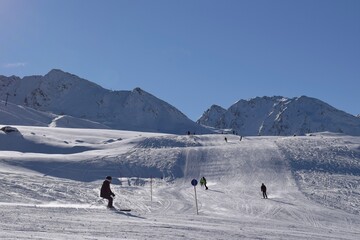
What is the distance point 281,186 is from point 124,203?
70.3ft

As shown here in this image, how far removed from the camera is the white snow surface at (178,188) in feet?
51.8

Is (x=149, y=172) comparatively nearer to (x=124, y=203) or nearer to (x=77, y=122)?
(x=124, y=203)

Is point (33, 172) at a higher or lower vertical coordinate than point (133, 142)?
lower

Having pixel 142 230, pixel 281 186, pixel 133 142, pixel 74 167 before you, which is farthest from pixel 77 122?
pixel 142 230

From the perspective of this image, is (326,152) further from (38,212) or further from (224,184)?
(38,212)

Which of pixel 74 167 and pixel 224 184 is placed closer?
pixel 224 184

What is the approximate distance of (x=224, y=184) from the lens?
4694cm

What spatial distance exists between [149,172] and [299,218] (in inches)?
1099

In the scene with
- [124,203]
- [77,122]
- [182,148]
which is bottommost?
[124,203]

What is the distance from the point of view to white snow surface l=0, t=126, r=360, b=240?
51.8ft

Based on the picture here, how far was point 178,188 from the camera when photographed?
138ft

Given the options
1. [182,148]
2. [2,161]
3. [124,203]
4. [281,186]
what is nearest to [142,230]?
[124,203]

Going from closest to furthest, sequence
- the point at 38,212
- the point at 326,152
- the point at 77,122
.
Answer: the point at 38,212 < the point at 326,152 < the point at 77,122

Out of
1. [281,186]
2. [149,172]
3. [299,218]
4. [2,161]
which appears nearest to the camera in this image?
[299,218]
